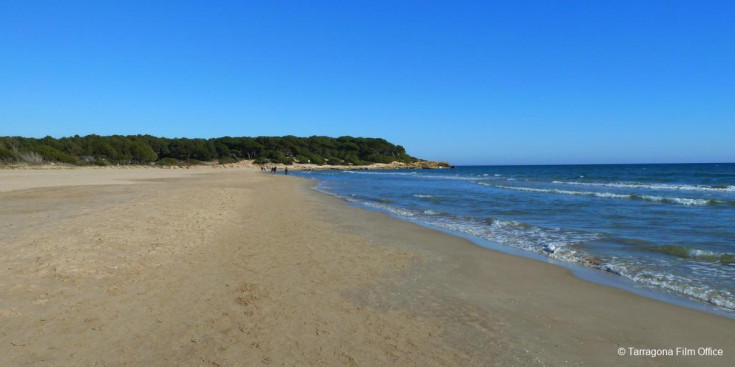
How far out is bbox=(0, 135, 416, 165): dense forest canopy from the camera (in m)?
67.4

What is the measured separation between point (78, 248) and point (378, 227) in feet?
26.7

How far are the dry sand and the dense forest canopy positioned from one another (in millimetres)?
65341

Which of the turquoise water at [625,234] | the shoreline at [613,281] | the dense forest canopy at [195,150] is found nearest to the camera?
the shoreline at [613,281]

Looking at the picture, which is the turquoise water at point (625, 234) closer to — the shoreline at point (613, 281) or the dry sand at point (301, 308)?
the shoreline at point (613, 281)

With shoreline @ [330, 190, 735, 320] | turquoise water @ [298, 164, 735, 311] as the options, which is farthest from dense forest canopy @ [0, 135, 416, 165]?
shoreline @ [330, 190, 735, 320]

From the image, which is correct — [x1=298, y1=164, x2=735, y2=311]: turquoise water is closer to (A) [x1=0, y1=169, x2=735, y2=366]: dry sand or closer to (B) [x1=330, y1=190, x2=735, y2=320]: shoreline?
(B) [x1=330, y1=190, x2=735, y2=320]: shoreline

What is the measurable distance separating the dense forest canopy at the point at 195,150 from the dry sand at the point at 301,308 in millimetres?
65341

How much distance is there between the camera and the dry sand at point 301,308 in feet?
13.9

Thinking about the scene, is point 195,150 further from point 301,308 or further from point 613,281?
point 613,281

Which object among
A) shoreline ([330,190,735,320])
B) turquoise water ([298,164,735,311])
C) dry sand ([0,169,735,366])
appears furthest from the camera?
turquoise water ([298,164,735,311])

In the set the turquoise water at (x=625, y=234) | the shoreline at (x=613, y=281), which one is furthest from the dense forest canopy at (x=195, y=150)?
the shoreline at (x=613, y=281)

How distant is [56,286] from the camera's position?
5.93 meters

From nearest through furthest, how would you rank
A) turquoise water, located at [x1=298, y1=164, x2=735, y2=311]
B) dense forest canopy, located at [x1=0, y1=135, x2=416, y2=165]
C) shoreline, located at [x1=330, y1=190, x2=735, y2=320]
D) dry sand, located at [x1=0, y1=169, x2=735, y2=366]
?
dry sand, located at [x1=0, y1=169, x2=735, y2=366] < shoreline, located at [x1=330, y1=190, x2=735, y2=320] < turquoise water, located at [x1=298, y1=164, x2=735, y2=311] < dense forest canopy, located at [x1=0, y1=135, x2=416, y2=165]

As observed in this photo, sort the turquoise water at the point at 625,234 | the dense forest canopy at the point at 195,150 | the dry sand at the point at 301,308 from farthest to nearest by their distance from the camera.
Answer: the dense forest canopy at the point at 195,150, the turquoise water at the point at 625,234, the dry sand at the point at 301,308
